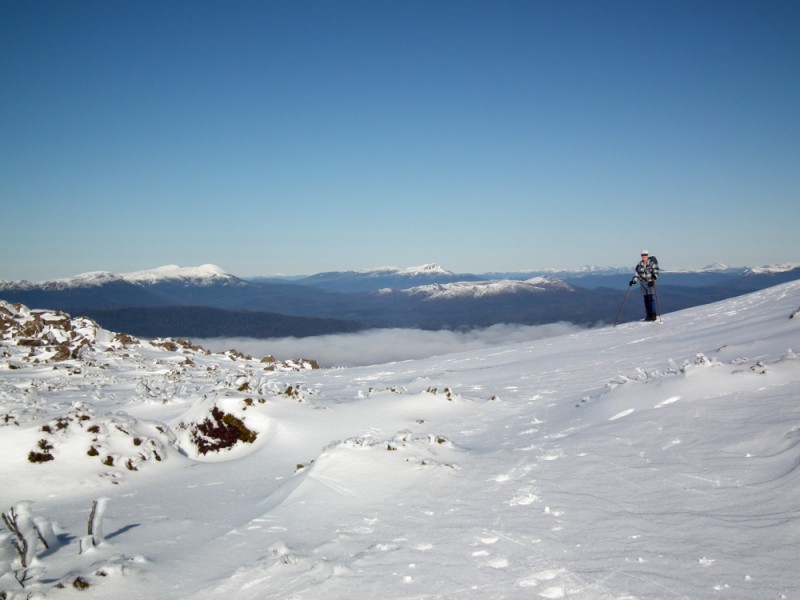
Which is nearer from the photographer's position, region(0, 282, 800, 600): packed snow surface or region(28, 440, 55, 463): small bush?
region(0, 282, 800, 600): packed snow surface

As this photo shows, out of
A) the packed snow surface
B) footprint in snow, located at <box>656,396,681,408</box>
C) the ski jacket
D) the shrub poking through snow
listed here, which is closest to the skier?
the ski jacket

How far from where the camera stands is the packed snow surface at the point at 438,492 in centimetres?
444

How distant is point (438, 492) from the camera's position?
668 cm

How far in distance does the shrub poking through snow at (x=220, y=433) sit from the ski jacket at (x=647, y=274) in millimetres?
19350

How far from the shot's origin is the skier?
865 inches

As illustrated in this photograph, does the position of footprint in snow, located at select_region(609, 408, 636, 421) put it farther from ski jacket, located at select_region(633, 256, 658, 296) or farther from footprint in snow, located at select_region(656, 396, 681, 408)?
ski jacket, located at select_region(633, 256, 658, 296)

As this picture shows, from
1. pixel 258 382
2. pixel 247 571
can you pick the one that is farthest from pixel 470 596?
pixel 258 382

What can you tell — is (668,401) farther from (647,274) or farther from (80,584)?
(647,274)

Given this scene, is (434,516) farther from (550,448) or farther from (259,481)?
(259,481)

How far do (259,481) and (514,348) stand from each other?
16.2 metres

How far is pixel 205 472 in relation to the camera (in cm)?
879

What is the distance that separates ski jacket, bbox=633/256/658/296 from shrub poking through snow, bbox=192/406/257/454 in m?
19.3

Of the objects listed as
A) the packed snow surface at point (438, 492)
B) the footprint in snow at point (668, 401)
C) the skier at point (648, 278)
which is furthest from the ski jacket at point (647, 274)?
the footprint in snow at point (668, 401)

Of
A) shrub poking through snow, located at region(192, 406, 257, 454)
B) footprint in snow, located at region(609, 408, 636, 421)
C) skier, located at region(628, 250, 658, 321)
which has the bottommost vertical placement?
shrub poking through snow, located at region(192, 406, 257, 454)
